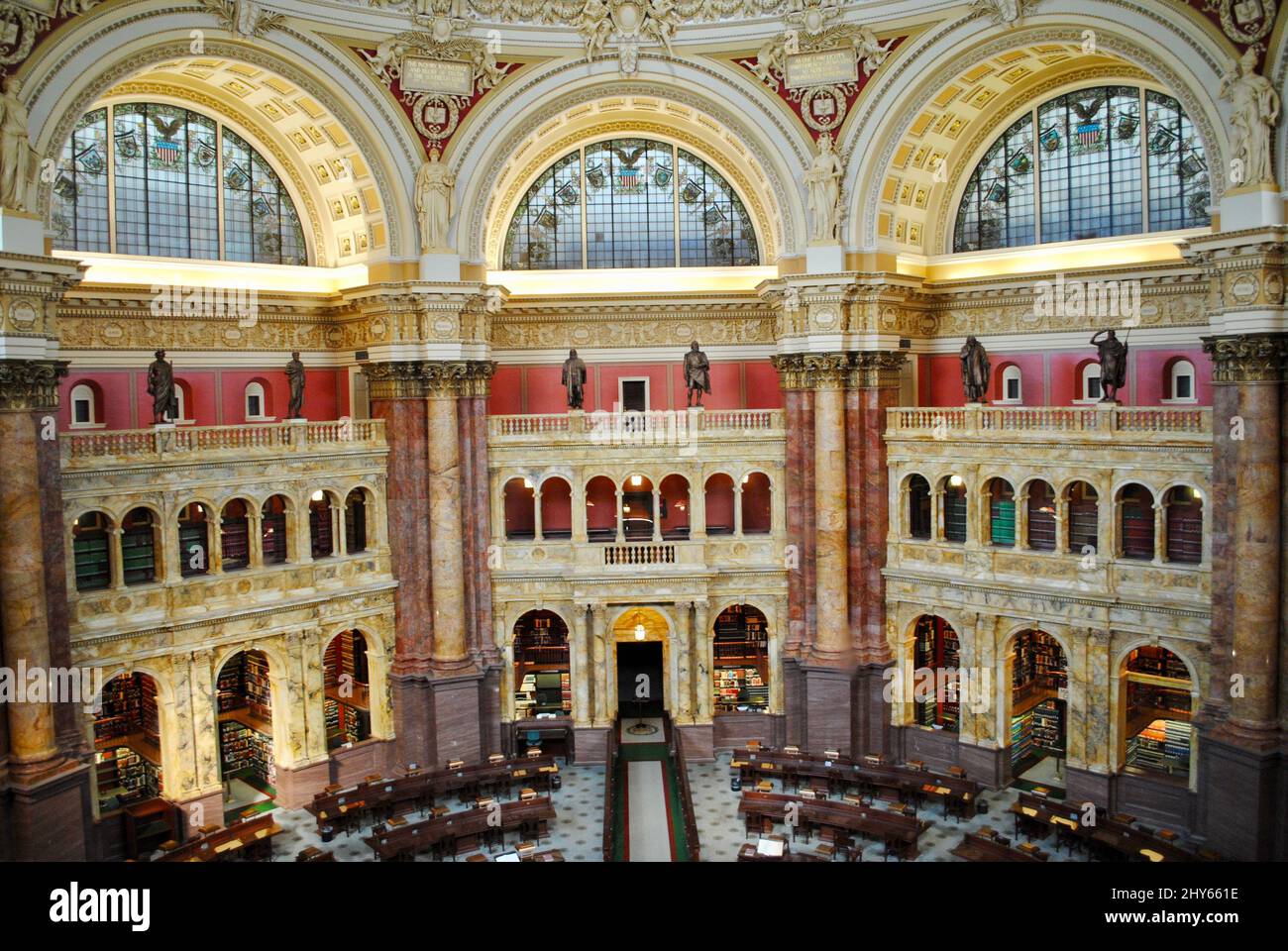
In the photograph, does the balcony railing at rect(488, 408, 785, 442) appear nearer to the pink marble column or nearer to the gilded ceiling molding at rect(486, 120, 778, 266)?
the pink marble column

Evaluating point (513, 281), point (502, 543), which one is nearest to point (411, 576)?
point (502, 543)

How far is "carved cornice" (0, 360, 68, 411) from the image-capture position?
22594 mm

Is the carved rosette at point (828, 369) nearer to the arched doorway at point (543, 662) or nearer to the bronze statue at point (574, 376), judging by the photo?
the bronze statue at point (574, 376)

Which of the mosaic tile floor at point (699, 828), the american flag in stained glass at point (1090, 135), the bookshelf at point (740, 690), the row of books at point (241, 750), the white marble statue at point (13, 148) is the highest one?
the american flag in stained glass at point (1090, 135)

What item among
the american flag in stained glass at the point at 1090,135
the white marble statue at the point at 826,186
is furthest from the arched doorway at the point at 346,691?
the american flag in stained glass at the point at 1090,135

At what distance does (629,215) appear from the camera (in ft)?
117

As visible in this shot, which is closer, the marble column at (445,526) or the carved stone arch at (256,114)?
the carved stone arch at (256,114)

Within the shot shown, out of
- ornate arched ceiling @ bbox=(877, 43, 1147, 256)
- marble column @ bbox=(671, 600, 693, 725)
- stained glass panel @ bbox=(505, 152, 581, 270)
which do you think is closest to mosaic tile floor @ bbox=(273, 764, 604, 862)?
marble column @ bbox=(671, 600, 693, 725)

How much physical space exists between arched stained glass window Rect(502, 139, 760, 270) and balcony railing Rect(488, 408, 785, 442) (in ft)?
20.3

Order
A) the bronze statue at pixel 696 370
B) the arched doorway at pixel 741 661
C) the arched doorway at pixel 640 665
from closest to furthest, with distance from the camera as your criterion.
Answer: the bronze statue at pixel 696 370
the arched doorway at pixel 741 661
the arched doorway at pixel 640 665

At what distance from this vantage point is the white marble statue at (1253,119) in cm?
2364

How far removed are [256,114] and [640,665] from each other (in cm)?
2211

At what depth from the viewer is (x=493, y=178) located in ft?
104

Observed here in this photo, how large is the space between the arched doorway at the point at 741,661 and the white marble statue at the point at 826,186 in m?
12.7
